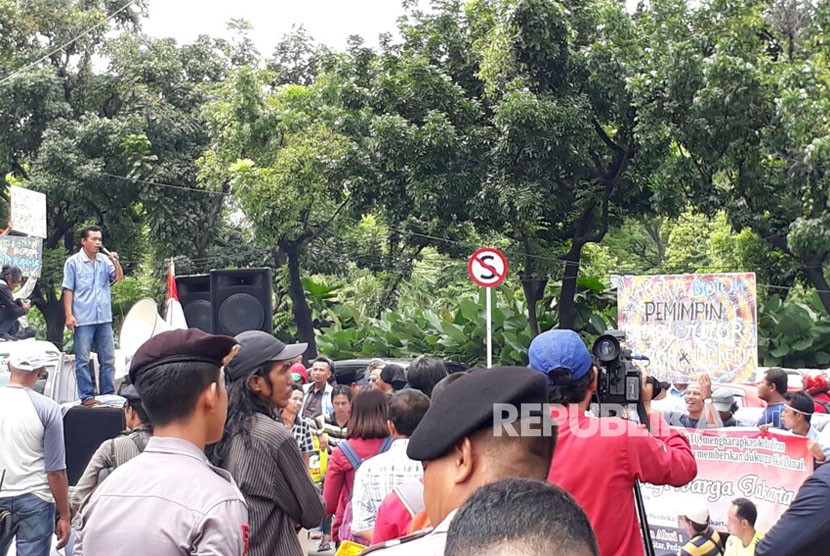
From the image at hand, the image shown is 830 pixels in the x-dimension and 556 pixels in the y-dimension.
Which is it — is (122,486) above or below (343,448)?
above

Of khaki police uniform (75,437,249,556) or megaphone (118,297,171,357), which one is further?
megaphone (118,297,171,357)

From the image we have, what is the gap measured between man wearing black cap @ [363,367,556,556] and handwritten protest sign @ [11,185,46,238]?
1496 cm

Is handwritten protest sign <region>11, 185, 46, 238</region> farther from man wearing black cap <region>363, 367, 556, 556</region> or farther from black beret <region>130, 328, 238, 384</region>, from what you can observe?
man wearing black cap <region>363, 367, 556, 556</region>

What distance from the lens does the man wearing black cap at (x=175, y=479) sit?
2680 mm

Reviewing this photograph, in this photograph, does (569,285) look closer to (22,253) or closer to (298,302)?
(298,302)

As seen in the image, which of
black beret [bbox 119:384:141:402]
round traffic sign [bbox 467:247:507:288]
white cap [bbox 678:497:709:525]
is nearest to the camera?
black beret [bbox 119:384:141:402]

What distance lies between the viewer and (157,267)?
29.0 metres

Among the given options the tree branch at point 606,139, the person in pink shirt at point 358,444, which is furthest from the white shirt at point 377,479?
the tree branch at point 606,139

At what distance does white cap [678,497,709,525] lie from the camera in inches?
311

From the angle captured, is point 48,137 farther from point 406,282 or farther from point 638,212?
point 638,212

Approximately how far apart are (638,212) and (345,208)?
6.40 metres

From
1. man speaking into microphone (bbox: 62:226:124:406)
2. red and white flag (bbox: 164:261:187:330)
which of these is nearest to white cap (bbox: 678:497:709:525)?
red and white flag (bbox: 164:261:187:330)

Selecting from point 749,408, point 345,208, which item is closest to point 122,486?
point 749,408

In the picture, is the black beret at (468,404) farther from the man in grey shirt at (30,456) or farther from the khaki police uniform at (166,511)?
the man in grey shirt at (30,456)
